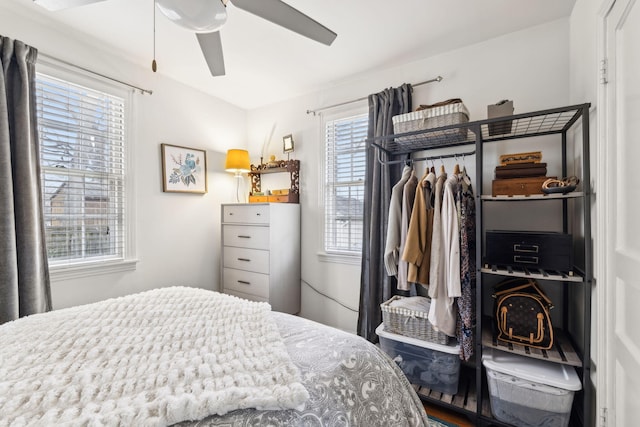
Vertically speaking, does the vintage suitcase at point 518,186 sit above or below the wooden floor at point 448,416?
above

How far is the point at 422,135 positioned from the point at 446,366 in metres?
1.52

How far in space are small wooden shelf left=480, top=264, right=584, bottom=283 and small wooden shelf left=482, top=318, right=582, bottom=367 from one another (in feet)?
1.32

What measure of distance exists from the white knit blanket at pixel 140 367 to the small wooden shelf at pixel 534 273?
4.20 ft

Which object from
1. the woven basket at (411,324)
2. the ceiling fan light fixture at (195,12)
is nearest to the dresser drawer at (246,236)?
the woven basket at (411,324)

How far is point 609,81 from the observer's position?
1.30m

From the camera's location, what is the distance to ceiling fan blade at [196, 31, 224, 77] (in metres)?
1.50

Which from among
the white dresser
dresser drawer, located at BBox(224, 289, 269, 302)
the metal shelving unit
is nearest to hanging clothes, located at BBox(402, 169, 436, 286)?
the metal shelving unit

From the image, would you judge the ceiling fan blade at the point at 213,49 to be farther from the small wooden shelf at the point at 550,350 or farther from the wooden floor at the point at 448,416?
the wooden floor at the point at 448,416

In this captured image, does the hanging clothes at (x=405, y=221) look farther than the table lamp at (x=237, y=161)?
No

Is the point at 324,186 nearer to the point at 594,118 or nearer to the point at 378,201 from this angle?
the point at 378,201

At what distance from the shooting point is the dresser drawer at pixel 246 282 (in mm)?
2812

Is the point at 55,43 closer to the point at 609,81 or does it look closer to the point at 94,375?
the point at 94,375

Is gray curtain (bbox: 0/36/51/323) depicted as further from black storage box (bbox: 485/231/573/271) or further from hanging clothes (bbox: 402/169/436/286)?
black storage box (bbox: 485/231/573/271)

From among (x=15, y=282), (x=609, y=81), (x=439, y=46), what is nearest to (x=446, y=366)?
(x=609, y=81)
